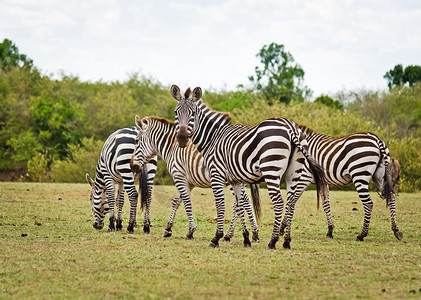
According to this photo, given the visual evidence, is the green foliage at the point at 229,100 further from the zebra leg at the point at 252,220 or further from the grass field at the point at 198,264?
the zebra leg at the point at 252,220

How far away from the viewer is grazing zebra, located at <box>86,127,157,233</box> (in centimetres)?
1150

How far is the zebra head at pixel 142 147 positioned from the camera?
36.6 feet

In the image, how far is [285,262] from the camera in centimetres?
737

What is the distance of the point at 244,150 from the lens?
8898 millimetres

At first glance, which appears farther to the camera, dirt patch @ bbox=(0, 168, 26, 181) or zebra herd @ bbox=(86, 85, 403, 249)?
dirt patch @ bbox=(0, 168, 26, 181)

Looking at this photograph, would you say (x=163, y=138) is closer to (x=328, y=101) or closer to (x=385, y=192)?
(x=385, y=192)

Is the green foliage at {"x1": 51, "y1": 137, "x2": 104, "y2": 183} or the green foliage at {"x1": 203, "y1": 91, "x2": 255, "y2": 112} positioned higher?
the green foliage at {"x1": 203, "y1": 91, "x2": 255, "y2": 112}

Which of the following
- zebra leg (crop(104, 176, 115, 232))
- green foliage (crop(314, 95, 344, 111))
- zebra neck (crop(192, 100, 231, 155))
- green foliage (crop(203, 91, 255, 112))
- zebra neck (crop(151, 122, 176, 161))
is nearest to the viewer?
zebra neck (crop(192, 100, 231, 155))

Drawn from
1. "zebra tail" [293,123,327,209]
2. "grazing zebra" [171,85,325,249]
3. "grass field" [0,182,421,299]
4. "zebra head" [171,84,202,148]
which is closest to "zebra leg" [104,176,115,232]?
"grass field" [0,182,421,299]

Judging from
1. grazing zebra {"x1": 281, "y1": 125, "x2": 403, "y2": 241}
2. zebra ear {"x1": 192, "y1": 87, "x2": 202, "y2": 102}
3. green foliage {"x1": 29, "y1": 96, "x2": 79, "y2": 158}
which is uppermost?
green foliage {"x1": 29, "y1": 96, "x2": 79, "y2": 158}

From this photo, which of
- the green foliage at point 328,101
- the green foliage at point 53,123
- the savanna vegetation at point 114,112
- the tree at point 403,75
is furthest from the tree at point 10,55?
the tree at point 403,75

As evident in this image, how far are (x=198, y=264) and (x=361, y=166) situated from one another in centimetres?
472

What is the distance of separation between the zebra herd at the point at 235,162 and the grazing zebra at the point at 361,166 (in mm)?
19

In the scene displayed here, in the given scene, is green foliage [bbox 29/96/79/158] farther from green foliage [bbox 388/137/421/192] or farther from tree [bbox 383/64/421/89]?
tree [bbox 383/64/421/89]
